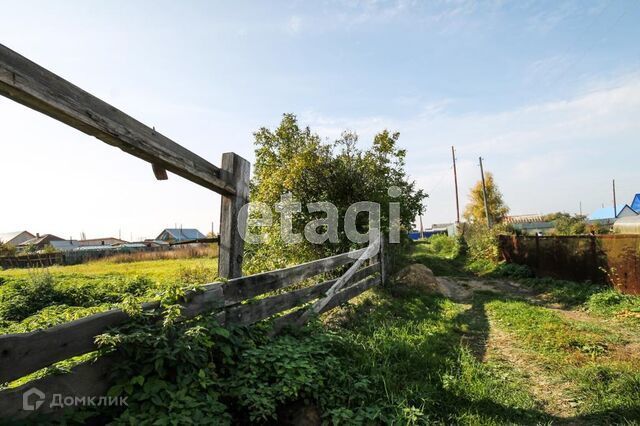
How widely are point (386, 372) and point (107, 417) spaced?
284cm

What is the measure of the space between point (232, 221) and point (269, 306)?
1.13 m

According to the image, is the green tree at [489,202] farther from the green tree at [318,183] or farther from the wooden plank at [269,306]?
the wooden plank at [269,306]

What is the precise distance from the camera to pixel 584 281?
1000 cm

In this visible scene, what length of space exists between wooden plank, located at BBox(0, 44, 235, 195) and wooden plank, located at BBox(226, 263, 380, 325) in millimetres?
1336

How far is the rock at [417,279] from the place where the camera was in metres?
9.93

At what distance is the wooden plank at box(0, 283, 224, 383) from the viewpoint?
6.38ft

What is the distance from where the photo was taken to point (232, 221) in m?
3.69

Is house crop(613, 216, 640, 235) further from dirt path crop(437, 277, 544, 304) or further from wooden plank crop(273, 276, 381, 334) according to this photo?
wooden plank crop(273, 276, 381, 334)

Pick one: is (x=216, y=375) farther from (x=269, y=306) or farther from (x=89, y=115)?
(x=89, y=115)

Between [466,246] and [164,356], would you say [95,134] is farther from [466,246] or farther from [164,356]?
[466,246]

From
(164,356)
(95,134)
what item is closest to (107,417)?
(164,356)

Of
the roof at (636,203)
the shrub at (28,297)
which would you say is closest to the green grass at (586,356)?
the shrub at (28,297)

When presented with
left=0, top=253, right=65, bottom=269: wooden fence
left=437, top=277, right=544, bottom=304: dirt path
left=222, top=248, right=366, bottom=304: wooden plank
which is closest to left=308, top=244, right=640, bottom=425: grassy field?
left=222, top=248, right=366, bottom=304: wooden plank

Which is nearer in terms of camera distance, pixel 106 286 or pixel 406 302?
pixel 406 302
